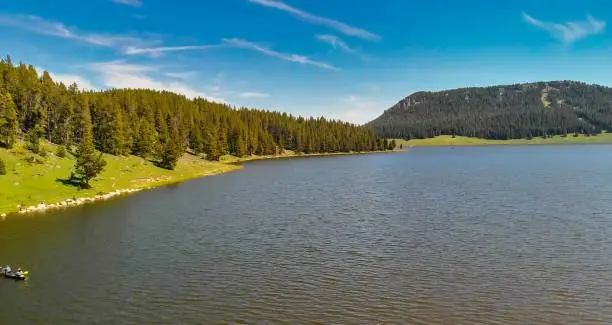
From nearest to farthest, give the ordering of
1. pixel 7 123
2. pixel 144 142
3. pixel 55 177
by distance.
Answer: pixel 55 177
pixel 7 123
pixel 144 142

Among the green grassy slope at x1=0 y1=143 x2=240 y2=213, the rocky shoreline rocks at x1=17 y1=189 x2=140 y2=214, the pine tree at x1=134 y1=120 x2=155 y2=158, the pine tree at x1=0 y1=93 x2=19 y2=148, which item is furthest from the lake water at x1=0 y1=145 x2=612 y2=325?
the pine tree at x1=134 y1=120 x2=155 y2=158

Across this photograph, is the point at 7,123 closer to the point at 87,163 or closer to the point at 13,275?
the point at 87,163

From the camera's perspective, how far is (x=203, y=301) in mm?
35219

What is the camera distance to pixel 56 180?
303ft

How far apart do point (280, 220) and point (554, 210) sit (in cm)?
3896

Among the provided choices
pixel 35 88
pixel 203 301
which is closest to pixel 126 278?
pixel 203 301

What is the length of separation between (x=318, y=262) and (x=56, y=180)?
6796cm

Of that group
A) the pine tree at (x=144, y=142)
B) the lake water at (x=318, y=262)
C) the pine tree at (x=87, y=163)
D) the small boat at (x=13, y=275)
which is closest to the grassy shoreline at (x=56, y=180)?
the pine tree at (x=87, y=163)

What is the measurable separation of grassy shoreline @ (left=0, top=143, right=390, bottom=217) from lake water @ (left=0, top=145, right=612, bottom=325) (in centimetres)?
713

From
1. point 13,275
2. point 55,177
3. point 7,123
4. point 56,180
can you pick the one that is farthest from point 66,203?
point 13,275

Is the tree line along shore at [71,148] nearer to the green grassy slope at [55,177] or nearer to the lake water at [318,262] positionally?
the green grassy slope at [55,177]

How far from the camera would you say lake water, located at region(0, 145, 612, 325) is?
32812 mm

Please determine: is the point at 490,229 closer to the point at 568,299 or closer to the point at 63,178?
the point at 568,299

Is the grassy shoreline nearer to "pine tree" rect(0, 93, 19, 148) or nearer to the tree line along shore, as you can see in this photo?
the tree line along shore
